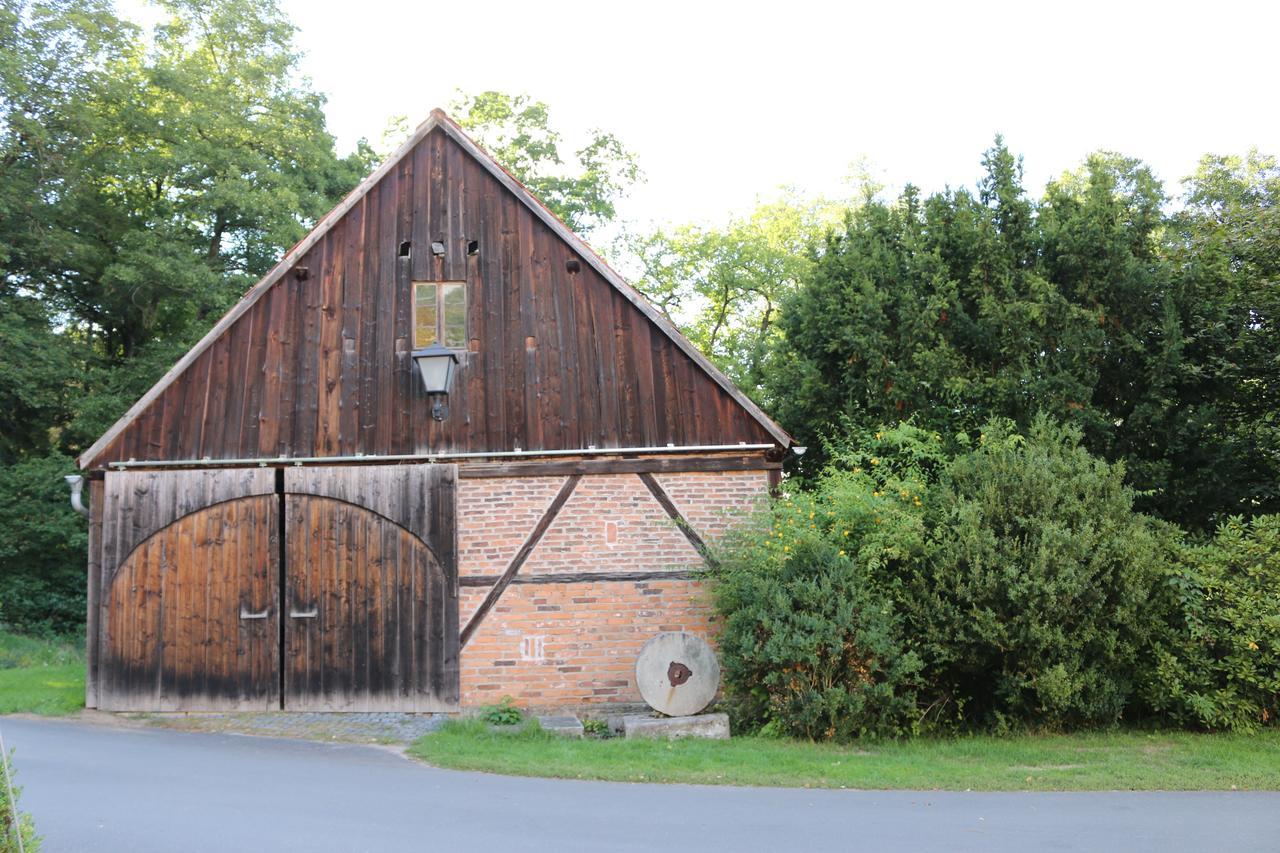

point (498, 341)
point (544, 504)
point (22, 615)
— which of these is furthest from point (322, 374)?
point (22, 615)

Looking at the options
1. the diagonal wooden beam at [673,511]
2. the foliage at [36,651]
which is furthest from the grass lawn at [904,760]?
the foliage at [36,651]

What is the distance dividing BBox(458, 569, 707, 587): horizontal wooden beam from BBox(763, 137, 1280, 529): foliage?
3163 millimetres

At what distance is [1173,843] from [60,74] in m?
22.4

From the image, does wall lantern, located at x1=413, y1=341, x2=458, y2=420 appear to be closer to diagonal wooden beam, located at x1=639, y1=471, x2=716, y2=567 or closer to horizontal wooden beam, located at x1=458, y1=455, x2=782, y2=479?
horizontal wooden beam, located at x1=458, y1=455, x2=782, y2=479

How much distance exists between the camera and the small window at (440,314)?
40.2 feet

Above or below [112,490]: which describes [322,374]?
above

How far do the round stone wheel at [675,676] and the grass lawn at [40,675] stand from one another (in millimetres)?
6492

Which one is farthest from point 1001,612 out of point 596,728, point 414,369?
point 414,369

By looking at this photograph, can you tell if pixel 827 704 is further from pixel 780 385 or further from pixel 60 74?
pixel 60 74

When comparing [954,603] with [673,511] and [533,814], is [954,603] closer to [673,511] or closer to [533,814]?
[673,511]

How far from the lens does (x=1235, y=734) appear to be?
980 cm

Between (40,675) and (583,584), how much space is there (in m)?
8.47

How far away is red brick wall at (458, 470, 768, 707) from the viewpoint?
1149 cm

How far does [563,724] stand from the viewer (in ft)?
34.4
